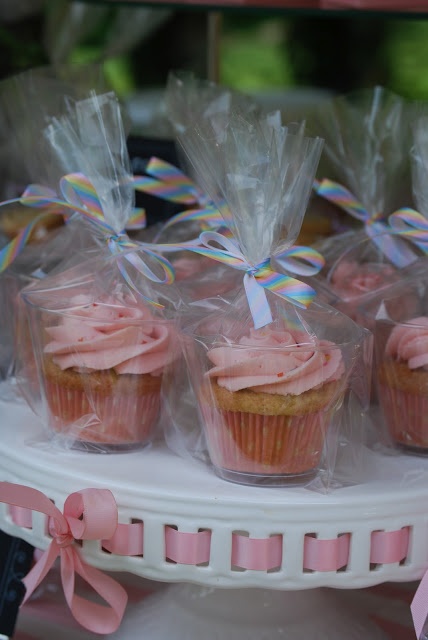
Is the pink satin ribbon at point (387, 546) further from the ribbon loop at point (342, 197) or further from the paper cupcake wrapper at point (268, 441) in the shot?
the ribbon loop at point (342, 197)

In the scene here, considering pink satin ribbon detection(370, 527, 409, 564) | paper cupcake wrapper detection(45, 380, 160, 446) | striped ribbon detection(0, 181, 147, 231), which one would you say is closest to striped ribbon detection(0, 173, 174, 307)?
striped ribbon detection(0, 181, 147, 231)

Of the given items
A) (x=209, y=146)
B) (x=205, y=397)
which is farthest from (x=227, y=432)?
(x=209, y=146)

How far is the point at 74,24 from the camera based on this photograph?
179 centimetres

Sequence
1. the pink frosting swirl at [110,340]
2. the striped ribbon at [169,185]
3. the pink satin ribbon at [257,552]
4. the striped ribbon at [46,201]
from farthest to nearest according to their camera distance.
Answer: the striped ribbon at [169,185] → the striped ribbon at [46,201] → the pink frosting swirl at [110,340] → the pink satin ribbon at [257,552]

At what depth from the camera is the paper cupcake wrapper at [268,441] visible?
2.89 ft

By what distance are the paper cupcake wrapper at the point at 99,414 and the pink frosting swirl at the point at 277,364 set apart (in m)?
0.13

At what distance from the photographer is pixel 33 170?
1.19 meters

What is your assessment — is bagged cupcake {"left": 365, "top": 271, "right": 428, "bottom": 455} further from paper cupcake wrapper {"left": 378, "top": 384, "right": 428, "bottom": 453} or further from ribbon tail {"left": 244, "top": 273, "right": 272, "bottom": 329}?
ribbon tail {"left": 244, "top": 273, "right": 272, "bottom": 329}

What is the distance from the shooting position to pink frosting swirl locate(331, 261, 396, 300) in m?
1.11

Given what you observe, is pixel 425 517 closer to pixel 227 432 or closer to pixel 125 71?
pixel 227 432

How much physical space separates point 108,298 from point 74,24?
100 cm

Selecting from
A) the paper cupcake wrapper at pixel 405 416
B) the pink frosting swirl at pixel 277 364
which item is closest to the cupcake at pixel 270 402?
the pink frosting swirl at pixel 277 364

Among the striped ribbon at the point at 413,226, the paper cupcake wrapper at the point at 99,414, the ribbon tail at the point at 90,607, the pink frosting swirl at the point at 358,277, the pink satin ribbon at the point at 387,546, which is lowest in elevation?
the ribbon tail at the point at 90,607

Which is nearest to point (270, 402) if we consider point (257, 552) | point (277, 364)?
point (277, 364)
